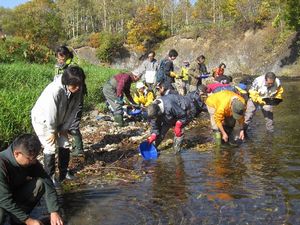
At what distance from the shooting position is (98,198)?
17.6ft

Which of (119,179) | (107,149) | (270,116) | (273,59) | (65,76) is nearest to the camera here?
(65,76)

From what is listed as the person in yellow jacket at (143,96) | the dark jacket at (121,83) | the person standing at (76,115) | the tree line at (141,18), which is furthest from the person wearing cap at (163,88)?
the tree line at (141,18)

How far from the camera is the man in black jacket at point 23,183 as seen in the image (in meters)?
3.75

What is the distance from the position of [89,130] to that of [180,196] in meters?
4.65

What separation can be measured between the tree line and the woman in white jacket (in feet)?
72.6

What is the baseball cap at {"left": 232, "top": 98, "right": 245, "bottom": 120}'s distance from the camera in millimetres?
7160

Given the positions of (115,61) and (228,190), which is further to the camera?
(115,61)

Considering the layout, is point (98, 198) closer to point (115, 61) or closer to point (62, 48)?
point (62, 48)

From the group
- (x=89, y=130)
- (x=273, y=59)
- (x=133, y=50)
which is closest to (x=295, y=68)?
(x=273, y=59)

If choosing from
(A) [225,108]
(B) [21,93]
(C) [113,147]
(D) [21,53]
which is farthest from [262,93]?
(D) [21,53]

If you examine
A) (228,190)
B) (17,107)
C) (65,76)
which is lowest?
(228,190)

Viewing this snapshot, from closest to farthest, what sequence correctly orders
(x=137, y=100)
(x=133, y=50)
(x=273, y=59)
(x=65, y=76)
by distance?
(x=65, y=76), (x=137, y=100), (x=273, y=59), (x=133, y=50)

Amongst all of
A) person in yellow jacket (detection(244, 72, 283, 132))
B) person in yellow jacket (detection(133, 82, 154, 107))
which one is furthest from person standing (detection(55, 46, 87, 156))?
person in yellow jacket (detection(133, 82, 154, 107))

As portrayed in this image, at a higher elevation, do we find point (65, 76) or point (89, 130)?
point (65, 76)
